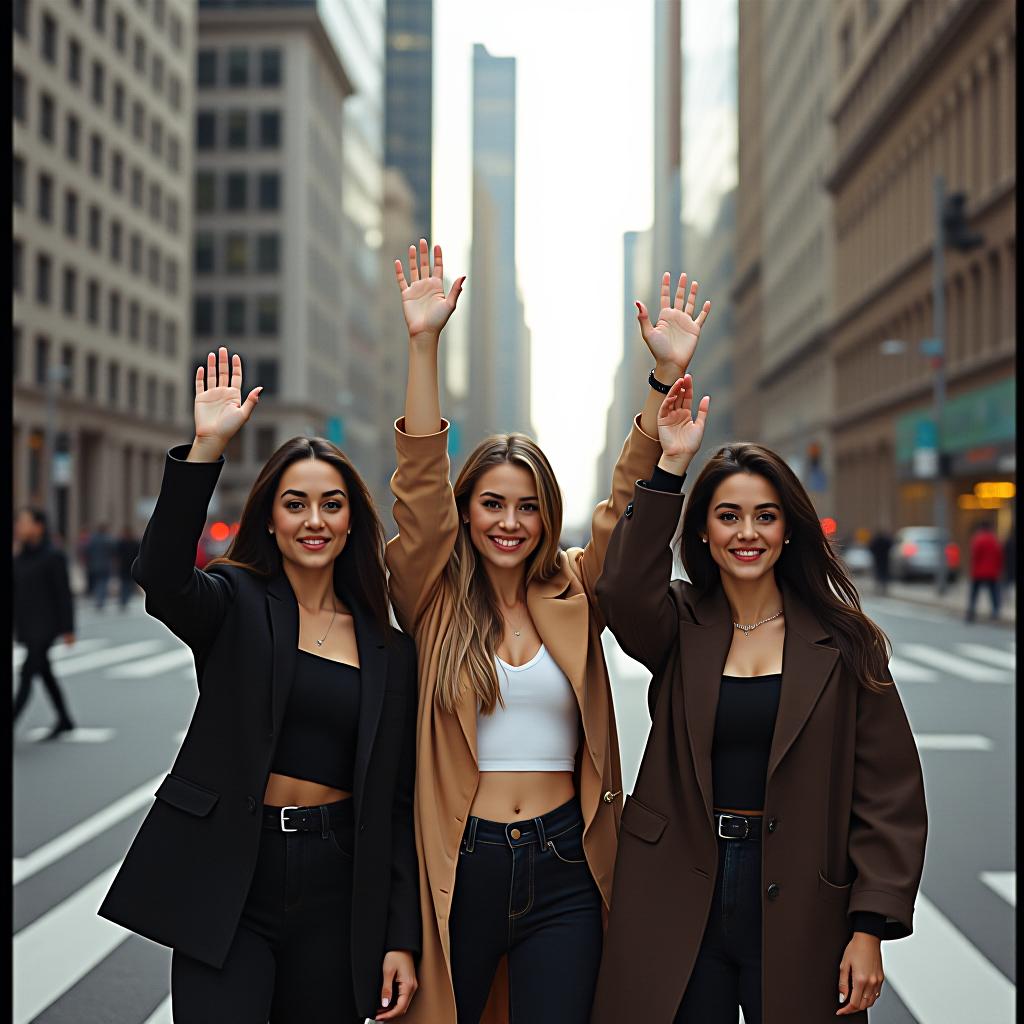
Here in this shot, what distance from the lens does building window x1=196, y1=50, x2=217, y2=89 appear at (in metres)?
88.7

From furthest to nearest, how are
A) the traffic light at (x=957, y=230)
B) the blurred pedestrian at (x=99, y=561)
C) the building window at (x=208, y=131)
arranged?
the building window at (x=208, y=131)
the blurred pedestrian at (x=99, y=561)
the traffic light at (x=957, y=230)

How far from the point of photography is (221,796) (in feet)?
11.9

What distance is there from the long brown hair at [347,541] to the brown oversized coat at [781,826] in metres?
0.68

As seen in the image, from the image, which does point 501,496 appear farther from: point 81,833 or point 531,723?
point 81,833

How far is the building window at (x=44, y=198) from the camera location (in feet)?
172

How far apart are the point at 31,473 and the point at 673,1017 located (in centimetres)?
5165

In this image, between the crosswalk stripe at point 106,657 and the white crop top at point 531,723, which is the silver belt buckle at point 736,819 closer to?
the white crop top at point 531,723

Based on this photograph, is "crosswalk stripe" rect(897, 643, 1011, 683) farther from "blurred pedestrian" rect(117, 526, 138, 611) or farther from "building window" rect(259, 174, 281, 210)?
"building window" rect(259, 174, 281, 210)

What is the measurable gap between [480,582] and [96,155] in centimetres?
5908

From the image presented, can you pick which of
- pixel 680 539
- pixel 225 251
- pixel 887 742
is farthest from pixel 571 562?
pixel 225 251

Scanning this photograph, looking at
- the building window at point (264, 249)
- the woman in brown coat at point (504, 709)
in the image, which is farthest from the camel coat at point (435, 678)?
the building window at point (264, 249)

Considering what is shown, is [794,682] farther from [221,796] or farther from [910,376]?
[910,376]

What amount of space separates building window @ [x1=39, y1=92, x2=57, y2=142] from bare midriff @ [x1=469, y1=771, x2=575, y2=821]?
53.5 m

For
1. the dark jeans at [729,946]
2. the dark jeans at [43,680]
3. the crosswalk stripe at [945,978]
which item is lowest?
the crosswalk stripe at [945,978]
